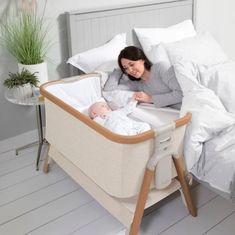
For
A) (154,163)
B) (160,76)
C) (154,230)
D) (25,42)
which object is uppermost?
(25,42)

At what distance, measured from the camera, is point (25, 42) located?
7.07 feet

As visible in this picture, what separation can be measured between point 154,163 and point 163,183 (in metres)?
0.15

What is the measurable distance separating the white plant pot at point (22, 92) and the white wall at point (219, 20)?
180 cm

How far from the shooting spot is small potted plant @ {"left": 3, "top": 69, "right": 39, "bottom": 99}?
2.10 metres

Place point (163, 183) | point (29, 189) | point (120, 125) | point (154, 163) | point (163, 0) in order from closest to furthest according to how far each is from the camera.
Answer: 1. point (154, 163)
2. point (163, 183)
3. point (120, 125)
4. point (29, 189)
5. point (163, 0)

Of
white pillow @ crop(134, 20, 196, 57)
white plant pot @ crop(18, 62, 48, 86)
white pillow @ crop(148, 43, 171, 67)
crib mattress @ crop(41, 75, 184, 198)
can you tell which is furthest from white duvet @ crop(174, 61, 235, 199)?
white plant pot @ crop(18, 62, 48, 86)

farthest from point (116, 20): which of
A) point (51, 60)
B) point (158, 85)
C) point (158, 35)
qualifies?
point (158, 85)

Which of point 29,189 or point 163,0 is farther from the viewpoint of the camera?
point 163,0

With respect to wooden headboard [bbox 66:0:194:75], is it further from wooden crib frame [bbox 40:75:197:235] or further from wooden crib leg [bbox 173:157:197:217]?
wooden crib leg [bbox 173:157:197:217]

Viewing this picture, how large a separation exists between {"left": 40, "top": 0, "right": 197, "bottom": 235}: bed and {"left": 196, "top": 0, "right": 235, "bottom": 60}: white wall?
1.19m

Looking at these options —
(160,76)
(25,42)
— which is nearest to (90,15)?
(25,42)

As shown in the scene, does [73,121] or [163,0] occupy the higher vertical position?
[163,0]

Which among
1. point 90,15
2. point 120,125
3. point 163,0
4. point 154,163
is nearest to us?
point 154,163

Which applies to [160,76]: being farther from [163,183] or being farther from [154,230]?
[154,230]
